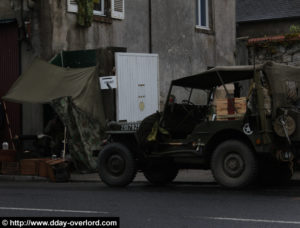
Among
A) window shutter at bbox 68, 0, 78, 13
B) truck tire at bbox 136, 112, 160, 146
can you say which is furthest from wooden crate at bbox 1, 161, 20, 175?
window shutter at bbox 68, 0, 78, 13

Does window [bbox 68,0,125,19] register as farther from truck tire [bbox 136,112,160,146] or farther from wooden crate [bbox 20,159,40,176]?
truck tire [bbox 136,112,160,146]

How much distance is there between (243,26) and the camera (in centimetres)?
3641

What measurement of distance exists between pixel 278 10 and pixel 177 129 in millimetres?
23435

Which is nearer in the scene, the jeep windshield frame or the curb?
the jeep windshield frame

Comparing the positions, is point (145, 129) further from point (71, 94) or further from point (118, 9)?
point (118, 9)

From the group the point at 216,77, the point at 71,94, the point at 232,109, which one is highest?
the point at 216,77

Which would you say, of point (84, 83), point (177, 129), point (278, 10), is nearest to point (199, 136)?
point (177, 129)

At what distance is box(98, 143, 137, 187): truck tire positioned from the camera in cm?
1304

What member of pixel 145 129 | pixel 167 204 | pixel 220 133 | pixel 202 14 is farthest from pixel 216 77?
pixel 202 14

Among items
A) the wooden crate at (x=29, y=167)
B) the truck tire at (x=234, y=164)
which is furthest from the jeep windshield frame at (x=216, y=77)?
the wooden crate at (x=29, y=167)

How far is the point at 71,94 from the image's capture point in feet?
55.2

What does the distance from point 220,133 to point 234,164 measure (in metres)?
0.70

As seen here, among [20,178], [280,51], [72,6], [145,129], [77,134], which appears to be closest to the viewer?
[145,129]

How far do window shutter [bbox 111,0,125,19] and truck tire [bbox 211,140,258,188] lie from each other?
29.2ft
